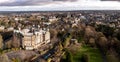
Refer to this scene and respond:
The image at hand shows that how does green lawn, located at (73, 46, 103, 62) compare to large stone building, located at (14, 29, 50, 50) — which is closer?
green lawn, located at (73, 46, 103, 62)

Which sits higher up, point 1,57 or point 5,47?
point 1,57

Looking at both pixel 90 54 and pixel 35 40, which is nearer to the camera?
pixel 90 54

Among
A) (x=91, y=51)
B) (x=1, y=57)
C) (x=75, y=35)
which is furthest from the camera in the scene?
(x=75, y=35)

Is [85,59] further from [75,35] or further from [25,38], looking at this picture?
[75,35]

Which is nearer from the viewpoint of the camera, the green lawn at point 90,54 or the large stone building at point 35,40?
the green lawn at point 90,54

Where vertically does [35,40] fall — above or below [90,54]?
below

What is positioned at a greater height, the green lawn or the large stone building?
the green lawn

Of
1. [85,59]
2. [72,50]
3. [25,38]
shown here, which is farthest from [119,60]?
[25,38]

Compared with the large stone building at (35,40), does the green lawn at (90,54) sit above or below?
above
